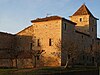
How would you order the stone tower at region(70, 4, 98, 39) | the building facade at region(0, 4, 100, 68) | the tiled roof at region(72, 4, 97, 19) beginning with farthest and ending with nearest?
the tiled roof at region(72, 4, 97, 19) → the stone tower at region(70, 4, 98, 39) → the building facade at region(0, 4, 100, 68)

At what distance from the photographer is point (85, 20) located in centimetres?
6069

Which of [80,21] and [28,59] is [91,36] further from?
[28,59]

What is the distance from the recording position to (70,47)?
4225cm

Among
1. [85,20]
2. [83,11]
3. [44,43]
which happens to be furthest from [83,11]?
[44,43]

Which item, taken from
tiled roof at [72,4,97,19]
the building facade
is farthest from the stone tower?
the building facade

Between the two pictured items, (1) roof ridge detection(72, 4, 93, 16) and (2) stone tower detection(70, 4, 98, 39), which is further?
(1) roof ridge detection(72, 4, 93, 16)

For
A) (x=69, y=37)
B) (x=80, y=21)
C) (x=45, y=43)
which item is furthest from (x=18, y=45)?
(x=80, y=21)

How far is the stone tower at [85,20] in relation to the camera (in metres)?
60.7

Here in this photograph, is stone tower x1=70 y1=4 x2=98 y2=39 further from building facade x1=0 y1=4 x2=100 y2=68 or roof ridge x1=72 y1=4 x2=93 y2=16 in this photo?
building facade x1=0 y1=4 x2=100 y2=68

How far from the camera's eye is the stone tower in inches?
2389

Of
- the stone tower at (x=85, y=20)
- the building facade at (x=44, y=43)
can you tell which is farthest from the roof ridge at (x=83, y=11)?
the building facade at (x=44, y=43)

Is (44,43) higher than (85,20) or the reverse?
the reverse

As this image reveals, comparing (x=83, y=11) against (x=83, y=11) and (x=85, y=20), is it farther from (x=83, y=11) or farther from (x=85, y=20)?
(x=85, y=20)

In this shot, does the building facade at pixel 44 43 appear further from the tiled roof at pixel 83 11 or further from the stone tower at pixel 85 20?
the tiled roof at pixel 83 11
